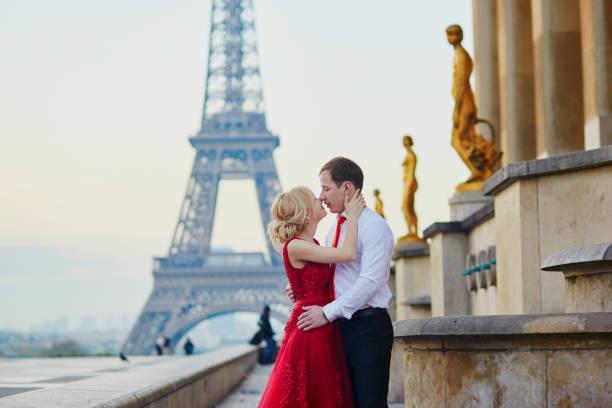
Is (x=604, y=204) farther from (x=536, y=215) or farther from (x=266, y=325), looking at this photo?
(x=266, y=325)

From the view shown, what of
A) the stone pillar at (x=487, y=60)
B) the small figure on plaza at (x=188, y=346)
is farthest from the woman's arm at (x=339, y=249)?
the small figure on plaza at (x=188, y=346)

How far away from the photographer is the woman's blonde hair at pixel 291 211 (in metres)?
5.32

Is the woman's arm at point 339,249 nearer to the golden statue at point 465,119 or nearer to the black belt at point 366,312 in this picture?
the black belt at point 366,312

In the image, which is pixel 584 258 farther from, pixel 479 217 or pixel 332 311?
pixel 479 217

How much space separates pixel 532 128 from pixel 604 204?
1280 centimetres

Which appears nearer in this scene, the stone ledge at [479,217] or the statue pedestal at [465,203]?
the stone ledge at [479,217]

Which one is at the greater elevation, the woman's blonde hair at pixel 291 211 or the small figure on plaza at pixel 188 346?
the woman's blonde hair at pixel 291 211

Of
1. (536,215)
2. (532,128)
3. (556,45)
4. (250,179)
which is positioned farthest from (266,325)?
(250,179)

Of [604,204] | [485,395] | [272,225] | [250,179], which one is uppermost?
[250,179]

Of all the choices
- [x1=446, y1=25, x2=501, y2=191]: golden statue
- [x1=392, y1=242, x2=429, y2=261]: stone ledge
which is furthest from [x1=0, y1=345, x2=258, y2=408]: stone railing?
[x1=392, y1=242, x2=429, y2=261]: stone ledge

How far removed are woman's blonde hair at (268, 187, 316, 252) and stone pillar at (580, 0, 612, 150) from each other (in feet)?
36.6

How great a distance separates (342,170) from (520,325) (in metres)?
1.25

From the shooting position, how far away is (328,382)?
5.27 metres

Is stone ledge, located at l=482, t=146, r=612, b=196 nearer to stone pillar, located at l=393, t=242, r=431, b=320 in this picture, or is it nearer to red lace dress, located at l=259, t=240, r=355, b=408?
red lace dress, located at l=259, t=240, r=355, b=408
